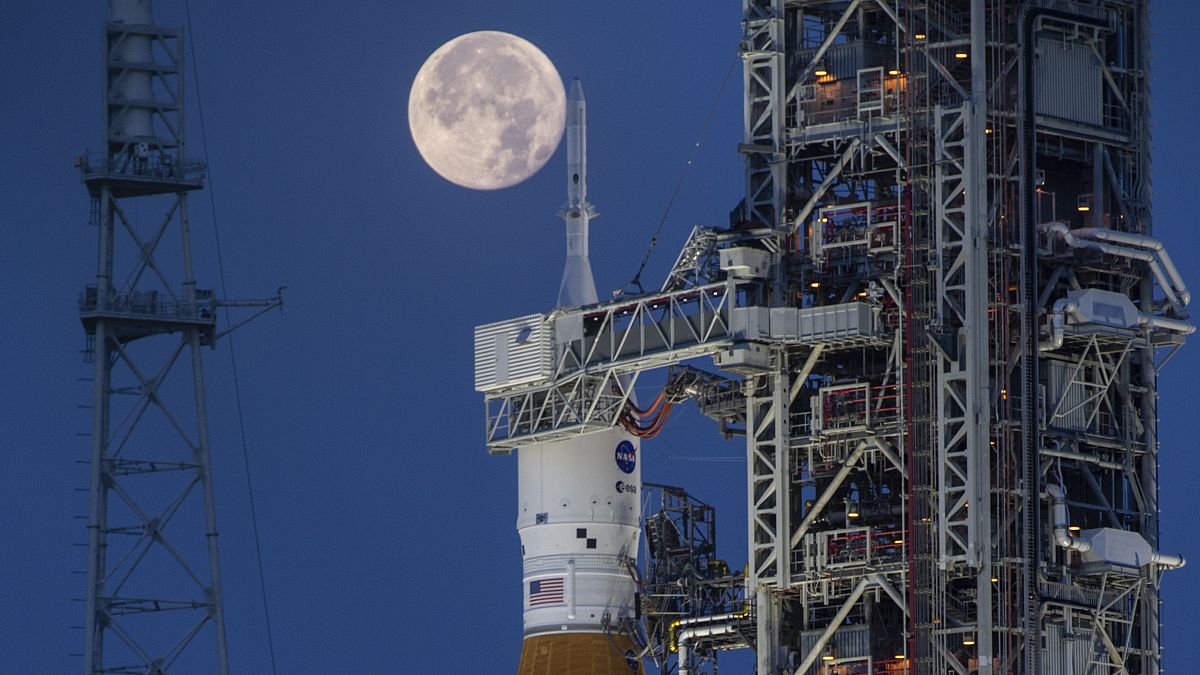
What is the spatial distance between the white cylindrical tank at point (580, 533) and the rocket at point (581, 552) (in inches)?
1.3

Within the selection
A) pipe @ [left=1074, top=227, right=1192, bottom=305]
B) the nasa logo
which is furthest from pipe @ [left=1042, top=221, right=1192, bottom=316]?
the nasa logo

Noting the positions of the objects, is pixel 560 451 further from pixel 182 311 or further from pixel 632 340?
pixel 182 311

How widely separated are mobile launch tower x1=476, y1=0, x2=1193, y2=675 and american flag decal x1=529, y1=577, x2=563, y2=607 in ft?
10.5

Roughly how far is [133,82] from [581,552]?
2629cm

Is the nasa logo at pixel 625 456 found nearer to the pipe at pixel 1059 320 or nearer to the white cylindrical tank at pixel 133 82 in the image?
the pipe at pixel 1059 320

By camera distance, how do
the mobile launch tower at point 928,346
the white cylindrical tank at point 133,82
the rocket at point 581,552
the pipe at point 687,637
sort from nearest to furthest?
the mobile launch tower at point 928,346 → the pipe at point 687,637 → the rocket at point 581,552 → the white cylindrical tank at point 133,82

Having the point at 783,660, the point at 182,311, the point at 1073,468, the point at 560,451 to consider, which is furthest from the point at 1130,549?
the point at 182,311

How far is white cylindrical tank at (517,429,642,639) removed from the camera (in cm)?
13188

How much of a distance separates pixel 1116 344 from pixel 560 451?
19126mm

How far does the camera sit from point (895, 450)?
124 meters

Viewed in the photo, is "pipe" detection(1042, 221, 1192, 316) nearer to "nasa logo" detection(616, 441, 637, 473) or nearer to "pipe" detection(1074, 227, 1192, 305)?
"pipe" detection(1074, 227, 1192, 305)

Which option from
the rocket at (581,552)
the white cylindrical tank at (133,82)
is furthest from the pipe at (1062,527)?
the white cylindrical tank at (133,82)

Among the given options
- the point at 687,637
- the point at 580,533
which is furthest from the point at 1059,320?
the point at 580,533

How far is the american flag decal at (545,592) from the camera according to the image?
433 ft
